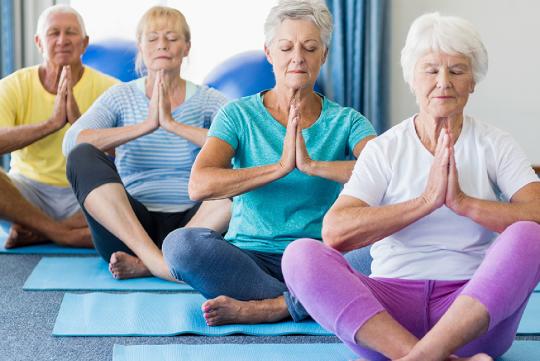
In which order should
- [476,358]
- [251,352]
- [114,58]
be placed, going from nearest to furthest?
[476,358], [251,352], [114,58]

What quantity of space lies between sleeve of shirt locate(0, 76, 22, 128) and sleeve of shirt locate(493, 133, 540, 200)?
242 centimetres

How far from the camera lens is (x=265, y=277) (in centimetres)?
281

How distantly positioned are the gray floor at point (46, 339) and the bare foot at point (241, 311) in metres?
0.11

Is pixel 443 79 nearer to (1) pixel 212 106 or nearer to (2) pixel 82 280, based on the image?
(1) pixel 212 106

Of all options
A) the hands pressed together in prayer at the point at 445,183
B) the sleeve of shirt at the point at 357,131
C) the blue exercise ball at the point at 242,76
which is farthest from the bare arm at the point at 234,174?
the blue exercise ball at the point at 242,76

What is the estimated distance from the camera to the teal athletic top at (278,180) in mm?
2832

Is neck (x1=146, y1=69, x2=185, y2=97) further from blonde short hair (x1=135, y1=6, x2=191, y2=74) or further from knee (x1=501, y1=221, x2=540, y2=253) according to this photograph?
knee (x1=501, y1=221, x2=540, y2=253)

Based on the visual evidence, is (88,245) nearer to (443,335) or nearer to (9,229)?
(9,229)

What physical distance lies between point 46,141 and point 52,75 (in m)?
0.30

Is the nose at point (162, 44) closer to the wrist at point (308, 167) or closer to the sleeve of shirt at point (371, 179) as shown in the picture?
the wrist at point (308, 167)

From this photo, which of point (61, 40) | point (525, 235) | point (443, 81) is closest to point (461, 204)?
point (525, 235)

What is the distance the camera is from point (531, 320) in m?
2.86

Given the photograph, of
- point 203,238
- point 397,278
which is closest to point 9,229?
point 203,238

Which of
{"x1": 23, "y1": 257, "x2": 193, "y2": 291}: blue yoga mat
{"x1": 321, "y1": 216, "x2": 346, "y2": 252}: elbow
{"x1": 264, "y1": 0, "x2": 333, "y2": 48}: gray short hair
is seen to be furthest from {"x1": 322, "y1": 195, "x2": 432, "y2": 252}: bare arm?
{"x1": 23, "y1": 257, "x2": 193, "y2": 291}: blue yoga mat
